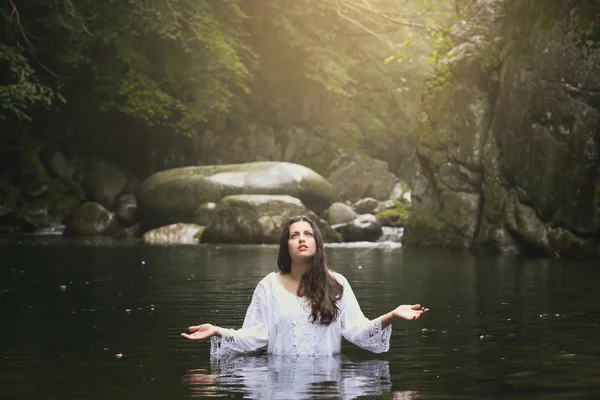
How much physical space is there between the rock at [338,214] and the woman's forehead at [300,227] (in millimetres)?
28708

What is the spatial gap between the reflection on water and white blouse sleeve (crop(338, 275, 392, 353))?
173 mm

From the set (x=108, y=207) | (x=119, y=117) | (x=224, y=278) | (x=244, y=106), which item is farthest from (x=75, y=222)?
(x=224, y=278)

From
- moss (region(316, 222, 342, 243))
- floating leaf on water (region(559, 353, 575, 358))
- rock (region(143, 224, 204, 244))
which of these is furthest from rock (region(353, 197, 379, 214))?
floating leaf on water (region(559, 353, 575, 358))

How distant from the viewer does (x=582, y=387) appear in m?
6.49

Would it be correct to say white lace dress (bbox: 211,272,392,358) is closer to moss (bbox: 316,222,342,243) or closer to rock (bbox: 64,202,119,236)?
moss (bbox: 316,222,342,243)

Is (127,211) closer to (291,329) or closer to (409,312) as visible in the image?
(291,329)

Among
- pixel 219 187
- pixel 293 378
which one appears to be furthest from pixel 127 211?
pixel 293 378

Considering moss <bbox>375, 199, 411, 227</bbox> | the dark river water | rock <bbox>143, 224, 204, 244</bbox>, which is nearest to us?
the dark river water

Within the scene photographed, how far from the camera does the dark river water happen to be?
6.62 m

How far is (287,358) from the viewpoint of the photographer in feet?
24.9

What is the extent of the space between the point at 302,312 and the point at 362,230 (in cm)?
2612

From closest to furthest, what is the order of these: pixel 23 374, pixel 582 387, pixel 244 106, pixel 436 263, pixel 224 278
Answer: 1. pixel 582 387
2. pixel 23 374
3. pixel 224 278
4. pixel 436 263
5. pixel 244 106

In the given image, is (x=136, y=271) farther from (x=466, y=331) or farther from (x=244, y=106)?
(x=244, y=106)

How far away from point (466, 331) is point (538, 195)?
582 inches
